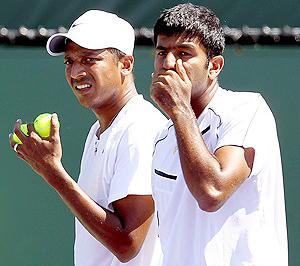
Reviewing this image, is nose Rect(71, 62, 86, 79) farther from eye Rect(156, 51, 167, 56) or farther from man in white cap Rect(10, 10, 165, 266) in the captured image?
eye Rect(156, 51, 167, 56)

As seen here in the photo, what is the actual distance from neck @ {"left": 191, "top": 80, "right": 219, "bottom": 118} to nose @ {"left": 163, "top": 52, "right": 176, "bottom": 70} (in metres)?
0.12

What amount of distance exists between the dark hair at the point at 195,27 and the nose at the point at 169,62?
0.08 m

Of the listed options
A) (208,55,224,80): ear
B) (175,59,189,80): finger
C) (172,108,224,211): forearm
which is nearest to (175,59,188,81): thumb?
(175,59,189,80): finger

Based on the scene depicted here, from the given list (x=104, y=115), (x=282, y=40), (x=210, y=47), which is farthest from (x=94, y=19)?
(x=282, y=40)

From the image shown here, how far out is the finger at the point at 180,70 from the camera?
2394mm

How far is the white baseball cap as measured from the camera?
294 cm

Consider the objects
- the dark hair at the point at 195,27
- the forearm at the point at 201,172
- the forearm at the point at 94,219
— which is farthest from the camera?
the forearm at the point at 94,219

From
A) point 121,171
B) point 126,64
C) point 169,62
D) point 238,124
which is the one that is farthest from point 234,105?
point 126,64

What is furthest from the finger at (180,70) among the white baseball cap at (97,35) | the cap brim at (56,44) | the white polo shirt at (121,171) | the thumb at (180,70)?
the cap brim at (56,44)

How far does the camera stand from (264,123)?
94.0 inches

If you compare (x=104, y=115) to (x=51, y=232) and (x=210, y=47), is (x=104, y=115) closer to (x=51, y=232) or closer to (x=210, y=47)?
(x=210, y=47)

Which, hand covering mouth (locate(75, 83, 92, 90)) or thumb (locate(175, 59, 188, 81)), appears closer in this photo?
thumb (locate(175, 59, 188, 81))

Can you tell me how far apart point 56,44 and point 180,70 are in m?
0.80

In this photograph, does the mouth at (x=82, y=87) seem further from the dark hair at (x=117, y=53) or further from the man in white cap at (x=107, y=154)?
the dark hair at (x=117, y=53)
